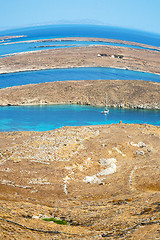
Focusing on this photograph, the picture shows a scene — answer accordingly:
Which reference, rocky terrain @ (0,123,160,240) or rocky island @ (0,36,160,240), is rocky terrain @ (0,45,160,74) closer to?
rocky island @ (0,36,160,240)

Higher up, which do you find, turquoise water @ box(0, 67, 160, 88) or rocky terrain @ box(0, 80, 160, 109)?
turquoise water @ box(0, 67, 160, 88)

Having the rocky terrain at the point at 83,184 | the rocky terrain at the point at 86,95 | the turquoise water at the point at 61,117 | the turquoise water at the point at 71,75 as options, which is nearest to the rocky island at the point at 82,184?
the rocky terrain at the point at 83,184

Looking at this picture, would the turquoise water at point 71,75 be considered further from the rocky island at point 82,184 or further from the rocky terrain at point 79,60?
the rocky island at point 82,184

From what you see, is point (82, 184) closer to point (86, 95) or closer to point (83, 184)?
point (83, 184)

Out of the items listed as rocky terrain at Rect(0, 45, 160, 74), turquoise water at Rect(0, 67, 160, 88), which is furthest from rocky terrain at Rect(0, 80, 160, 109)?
rocky terrain at Rect(0, 45, 160, 74)

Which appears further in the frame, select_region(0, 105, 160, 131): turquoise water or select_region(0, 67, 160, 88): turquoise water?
select_region(0, 67, 160, 88): turquoise water

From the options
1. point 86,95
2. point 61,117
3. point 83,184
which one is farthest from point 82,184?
point 86,95
